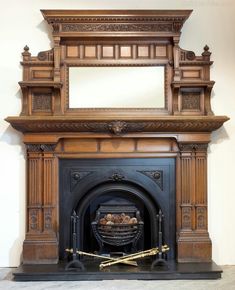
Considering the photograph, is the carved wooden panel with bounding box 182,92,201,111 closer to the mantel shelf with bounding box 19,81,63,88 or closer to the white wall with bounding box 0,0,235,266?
the white wall with bounding box 0,0,235,266

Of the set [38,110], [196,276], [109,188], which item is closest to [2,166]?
[38,110]

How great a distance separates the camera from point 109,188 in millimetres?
3049

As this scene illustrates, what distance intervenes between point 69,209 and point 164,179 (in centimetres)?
80

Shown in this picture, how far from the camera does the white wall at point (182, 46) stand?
10.0ft

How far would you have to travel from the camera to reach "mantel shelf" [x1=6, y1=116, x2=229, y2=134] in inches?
113

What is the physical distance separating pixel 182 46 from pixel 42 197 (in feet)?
5.41

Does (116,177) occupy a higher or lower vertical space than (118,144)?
lower

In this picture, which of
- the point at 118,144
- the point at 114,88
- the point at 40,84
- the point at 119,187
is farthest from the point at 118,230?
the point at 40,84

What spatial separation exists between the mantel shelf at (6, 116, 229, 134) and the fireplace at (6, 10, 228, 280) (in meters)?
0.02

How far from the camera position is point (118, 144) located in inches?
120

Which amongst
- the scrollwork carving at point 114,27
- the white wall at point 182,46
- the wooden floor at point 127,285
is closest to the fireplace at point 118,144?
the scrollwork carving at point 114,27

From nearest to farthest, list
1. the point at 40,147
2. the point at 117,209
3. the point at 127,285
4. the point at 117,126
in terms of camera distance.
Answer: the point at 127,285, the point at 117,126, the point at 40,147, the point at 117,209

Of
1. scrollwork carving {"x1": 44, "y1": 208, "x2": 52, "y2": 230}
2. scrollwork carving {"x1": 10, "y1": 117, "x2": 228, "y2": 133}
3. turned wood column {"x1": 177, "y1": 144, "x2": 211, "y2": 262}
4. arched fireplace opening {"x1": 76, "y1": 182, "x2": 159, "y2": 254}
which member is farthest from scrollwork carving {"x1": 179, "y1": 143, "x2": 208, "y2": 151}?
scrollwork carving {"x1": 44, "y1": 208, "x2": 52, "y2": 230}

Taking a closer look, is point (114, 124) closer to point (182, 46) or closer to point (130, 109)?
point (130, 109)
